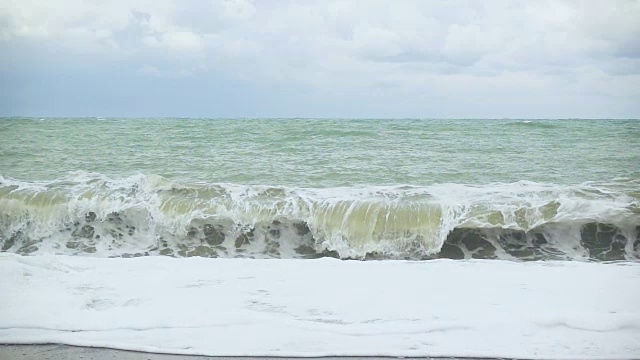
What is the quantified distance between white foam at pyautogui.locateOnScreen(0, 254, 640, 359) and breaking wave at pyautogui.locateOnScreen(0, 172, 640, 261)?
4.32ft

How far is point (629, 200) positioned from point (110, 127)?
1309 centimetres

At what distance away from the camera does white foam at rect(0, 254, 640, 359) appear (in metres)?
2.47

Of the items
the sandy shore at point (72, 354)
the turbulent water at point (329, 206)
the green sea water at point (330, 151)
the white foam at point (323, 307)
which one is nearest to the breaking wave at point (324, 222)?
the turbulent water at point (329, 206)

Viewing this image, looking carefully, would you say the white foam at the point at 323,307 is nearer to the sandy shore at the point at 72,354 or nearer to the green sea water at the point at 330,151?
the sandy shore at the point at 72,354

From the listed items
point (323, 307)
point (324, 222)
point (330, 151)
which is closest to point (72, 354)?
point (323, 307)

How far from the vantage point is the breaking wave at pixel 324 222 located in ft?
17.5

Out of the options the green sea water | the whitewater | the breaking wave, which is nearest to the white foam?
the whitewater

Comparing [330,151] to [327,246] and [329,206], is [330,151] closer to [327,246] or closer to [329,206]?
[329,206]

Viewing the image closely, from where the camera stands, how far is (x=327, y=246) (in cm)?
541

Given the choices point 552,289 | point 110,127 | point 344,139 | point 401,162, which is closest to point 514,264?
point 552,289

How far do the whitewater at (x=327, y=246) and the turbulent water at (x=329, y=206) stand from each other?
0.08 feet

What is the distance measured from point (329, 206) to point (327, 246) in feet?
1.88

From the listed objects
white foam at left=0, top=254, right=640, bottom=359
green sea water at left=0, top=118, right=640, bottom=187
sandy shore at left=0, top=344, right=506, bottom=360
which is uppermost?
green sea water at left=0, top=118, right=640, bottom=187

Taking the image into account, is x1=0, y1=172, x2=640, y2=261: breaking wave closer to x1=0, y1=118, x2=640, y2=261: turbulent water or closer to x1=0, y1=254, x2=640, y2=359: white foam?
x1=0, y1=118, x2=640, y2=261: turbulent water
